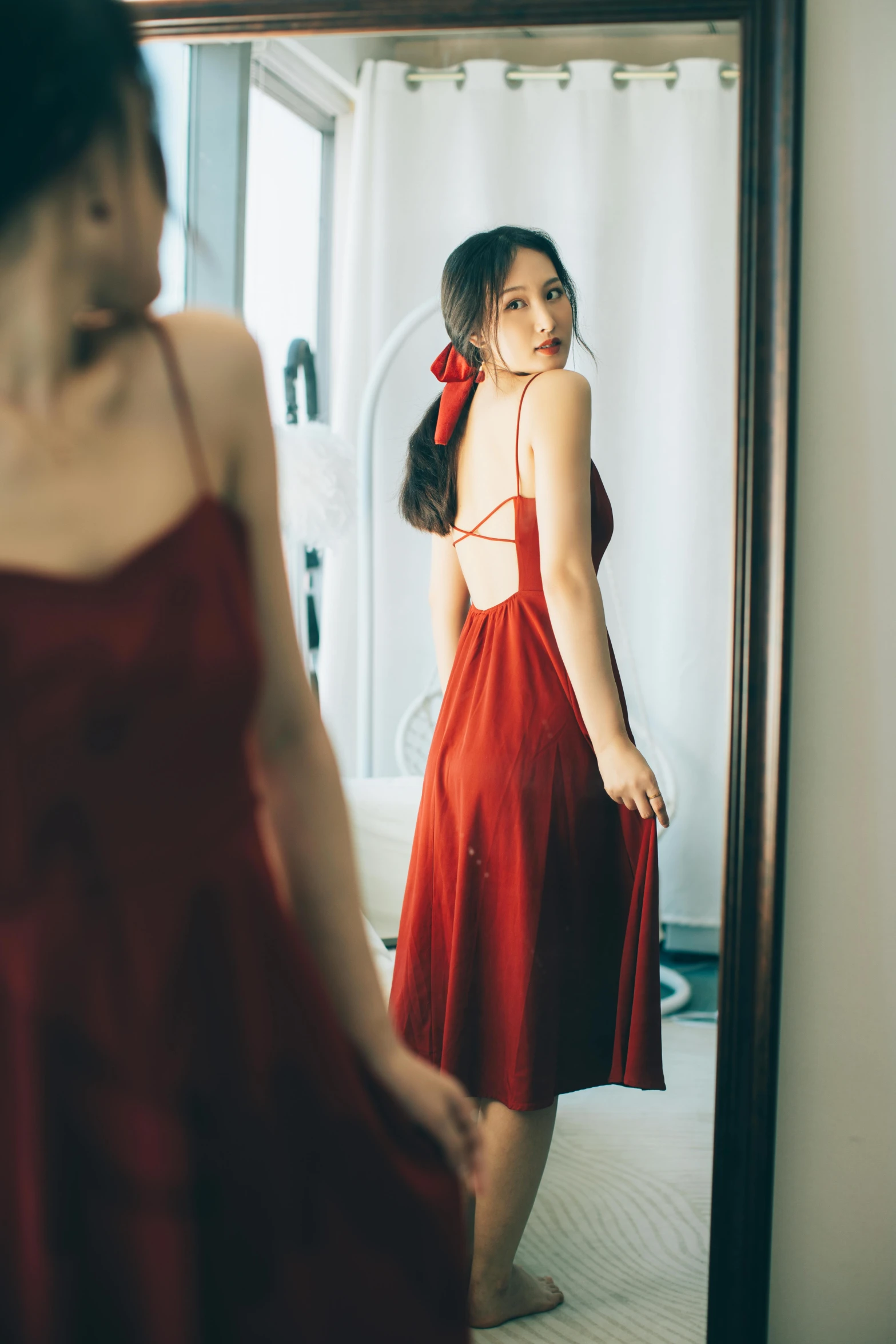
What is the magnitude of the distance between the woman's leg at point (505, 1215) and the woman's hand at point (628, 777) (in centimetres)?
30

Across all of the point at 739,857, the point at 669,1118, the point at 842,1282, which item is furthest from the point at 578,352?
the point at 842,1282

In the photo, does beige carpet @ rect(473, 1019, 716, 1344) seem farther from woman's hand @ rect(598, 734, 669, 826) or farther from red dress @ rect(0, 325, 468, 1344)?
red dress @ rect(0, 325, 468, 1344)

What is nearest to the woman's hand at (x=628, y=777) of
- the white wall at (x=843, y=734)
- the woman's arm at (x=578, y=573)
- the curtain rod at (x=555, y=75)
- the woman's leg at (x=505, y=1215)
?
the woman's arm at (x=578, y=573)

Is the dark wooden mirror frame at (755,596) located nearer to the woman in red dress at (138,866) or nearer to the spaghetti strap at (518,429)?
the spaghetti strap at (518,429)

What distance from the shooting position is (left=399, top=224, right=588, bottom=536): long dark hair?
1.02m

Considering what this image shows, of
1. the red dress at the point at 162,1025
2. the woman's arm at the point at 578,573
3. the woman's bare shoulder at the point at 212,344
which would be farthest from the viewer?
the woman's arm at the point at 578,573

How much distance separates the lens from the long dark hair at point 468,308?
102 centimetres

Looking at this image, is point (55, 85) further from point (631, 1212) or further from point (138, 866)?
point (631, 1212)

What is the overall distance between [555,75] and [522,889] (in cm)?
79

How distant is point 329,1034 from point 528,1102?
0.50 m

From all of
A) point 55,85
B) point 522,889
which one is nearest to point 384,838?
point 522,889

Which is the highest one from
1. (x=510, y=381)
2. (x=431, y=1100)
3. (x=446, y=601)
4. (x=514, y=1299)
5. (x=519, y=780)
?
(x=510, y=381)

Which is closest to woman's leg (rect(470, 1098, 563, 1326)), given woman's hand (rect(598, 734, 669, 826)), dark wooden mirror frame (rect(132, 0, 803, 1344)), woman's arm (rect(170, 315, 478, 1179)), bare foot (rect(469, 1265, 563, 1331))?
bare foot (rect(469, 1265, 563, 1331))

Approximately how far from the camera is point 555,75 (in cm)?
105
